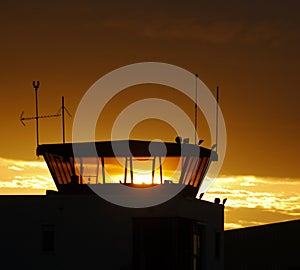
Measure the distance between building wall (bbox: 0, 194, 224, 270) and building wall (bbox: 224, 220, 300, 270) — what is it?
952 inches

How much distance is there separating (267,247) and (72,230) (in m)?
27.3

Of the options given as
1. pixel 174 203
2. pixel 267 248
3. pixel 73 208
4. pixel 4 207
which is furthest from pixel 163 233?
pixel 267 248

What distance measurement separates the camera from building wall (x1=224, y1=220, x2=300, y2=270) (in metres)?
77.2

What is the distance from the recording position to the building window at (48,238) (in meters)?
54.1

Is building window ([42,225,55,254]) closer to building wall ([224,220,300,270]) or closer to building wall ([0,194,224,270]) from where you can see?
building wall ([0,194,224,270])

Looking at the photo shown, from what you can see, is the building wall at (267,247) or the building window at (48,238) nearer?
the building window at (48,238)

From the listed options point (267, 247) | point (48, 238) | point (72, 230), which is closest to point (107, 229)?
point (72, 230)

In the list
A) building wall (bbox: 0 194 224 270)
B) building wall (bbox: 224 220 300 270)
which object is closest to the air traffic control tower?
building wall (bbox: 0 194 224 270)

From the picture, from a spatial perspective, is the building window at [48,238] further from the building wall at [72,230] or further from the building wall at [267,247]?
the building wall at [267,247]

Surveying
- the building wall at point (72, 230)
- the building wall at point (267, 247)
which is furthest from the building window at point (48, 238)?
the building wall at point (267, 247)

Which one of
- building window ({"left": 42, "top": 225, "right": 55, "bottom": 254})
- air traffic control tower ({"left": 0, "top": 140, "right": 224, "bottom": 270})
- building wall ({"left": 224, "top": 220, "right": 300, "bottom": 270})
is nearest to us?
air traffic control tower ({"left": 0, "top": 140, "right": 224, "bottom": 270})

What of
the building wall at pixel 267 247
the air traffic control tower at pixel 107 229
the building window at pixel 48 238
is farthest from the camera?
the building wall at pixel 267 247

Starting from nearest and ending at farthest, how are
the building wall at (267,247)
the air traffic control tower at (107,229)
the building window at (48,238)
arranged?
the air traffic control tower at (107,229) → the building window at (48,238) → the building wall at (267,247)

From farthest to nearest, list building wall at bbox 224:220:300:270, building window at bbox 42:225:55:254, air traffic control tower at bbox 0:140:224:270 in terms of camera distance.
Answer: building wall at bbox 224:220:300:270 → building window at bbox 42:225:55:254 → air traffic control tower at bbox 0:140:224:270
